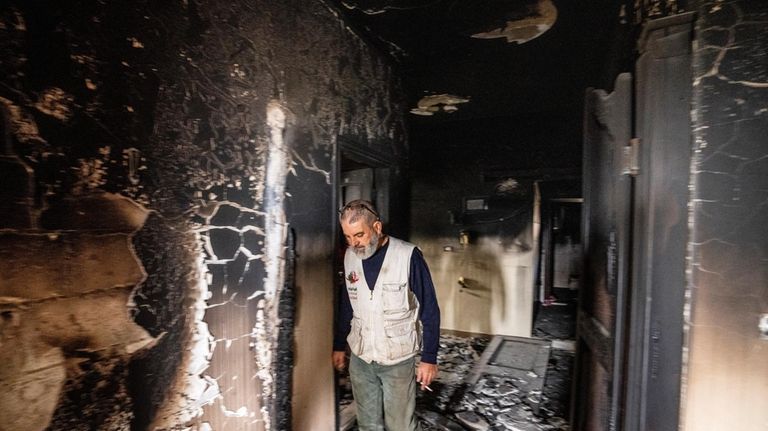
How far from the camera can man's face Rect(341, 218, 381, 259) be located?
1.87m

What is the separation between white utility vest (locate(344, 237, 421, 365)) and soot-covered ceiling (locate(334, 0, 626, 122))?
179 cm

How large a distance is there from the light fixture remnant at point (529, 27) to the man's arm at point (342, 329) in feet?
7.68

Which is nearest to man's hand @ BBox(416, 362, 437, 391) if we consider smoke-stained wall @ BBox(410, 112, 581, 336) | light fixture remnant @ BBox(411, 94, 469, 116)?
light fixture remnant @ BBox(411, 94, 469, 116)

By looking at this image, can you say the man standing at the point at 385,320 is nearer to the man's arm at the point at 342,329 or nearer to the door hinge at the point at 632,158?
the man's arm at the point at 342,329

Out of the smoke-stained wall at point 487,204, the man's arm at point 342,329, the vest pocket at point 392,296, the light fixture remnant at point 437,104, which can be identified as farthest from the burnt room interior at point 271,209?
the smoke-stained wall at point 487,204

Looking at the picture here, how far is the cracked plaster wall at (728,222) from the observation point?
117cm

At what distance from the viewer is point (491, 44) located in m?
2.92

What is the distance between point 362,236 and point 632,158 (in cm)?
131

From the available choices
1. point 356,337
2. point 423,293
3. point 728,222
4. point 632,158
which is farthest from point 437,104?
point 728,222

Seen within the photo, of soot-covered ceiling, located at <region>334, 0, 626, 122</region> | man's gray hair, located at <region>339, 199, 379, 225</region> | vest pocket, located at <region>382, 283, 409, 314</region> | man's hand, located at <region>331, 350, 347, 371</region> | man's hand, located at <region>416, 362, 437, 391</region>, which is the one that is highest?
soot-covered ceiling, located at <region>334, 0, 626, 122</region>

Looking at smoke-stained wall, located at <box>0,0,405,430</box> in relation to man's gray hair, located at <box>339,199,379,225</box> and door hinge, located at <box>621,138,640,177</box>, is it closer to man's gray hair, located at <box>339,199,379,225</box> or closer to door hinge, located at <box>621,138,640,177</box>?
man's gray hair, located at <box>339,199,379,225</box>

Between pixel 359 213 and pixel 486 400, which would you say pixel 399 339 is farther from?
pixel 486 400

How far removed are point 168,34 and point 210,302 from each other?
1155mm

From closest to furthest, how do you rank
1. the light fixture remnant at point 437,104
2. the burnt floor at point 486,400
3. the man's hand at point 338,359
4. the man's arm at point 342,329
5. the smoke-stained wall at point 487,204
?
the man's arm at point 342,329
the man's hand at point 338,359
the burnt floor at point 486,400
the light fixture remnant at point 437,104
the smoke-stained wall at point 487,204
